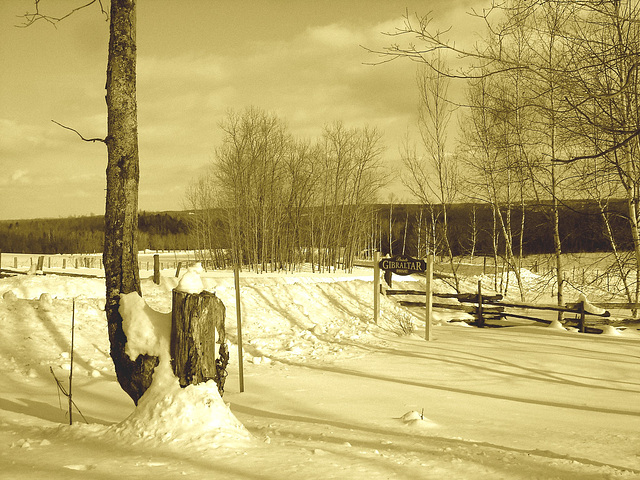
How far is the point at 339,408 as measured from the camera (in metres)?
6.55

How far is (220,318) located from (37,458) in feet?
5.44

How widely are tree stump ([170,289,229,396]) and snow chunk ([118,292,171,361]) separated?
4.7 inches

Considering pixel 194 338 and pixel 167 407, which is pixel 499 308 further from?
pixel 167 407

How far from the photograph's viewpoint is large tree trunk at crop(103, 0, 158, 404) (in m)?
5.06

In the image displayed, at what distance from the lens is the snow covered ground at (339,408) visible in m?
3.91

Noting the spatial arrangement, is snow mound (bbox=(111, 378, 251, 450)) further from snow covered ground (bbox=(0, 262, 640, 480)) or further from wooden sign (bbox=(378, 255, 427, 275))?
wooden sign (bbox=(378, 255, 427, 275))

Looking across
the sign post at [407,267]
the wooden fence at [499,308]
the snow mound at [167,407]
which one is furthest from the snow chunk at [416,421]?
the wooden fence at [499,308]

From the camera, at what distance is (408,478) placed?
145 inches

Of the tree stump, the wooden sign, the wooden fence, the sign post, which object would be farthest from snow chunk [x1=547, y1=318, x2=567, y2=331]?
the tree stump

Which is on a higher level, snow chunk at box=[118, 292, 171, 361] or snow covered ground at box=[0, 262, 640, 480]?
snow chunk at box=[118, 292, 171, 361]

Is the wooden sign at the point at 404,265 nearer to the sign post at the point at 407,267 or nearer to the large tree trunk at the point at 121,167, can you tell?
the sign post at the point at 407,267

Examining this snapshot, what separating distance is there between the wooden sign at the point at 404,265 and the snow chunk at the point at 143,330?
8535 mm

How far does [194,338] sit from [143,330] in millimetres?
482

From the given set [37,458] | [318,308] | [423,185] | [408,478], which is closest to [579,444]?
[408,478]
